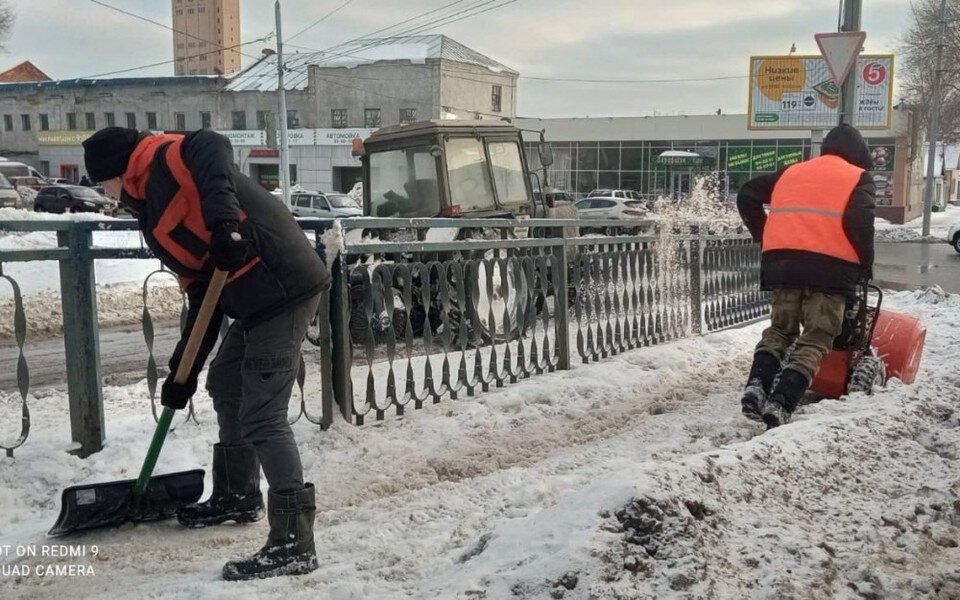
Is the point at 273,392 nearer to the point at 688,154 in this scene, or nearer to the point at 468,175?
the point at 468,175

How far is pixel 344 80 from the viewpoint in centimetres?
4581

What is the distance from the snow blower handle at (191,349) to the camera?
2.90 m

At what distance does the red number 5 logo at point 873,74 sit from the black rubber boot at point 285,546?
1074 inches

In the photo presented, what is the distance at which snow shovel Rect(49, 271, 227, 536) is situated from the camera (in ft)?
10.2

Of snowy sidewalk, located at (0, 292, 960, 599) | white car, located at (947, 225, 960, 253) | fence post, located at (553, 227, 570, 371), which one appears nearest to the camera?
snowy sidewalk, located at (0, 292, 960, 599)

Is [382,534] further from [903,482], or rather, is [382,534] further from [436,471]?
[903,482]

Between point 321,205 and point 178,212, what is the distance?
2849 cm

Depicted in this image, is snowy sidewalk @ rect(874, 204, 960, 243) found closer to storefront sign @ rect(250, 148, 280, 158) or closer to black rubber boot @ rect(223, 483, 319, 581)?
black rubber boot @ rect(223, 483, 319, 581)

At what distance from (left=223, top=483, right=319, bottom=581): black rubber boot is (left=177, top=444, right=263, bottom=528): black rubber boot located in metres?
0.58

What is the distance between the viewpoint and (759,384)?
15.2 ft

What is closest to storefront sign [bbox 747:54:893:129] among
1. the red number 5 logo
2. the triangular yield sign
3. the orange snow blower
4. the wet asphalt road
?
the red number 5 logo

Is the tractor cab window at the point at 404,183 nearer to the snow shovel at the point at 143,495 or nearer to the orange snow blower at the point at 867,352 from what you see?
the orange snow blower at the point at 867,352

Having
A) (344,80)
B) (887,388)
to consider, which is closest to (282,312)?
(887,388)

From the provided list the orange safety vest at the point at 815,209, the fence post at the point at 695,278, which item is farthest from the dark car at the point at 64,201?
the orange safety vest at the point at 815,209
